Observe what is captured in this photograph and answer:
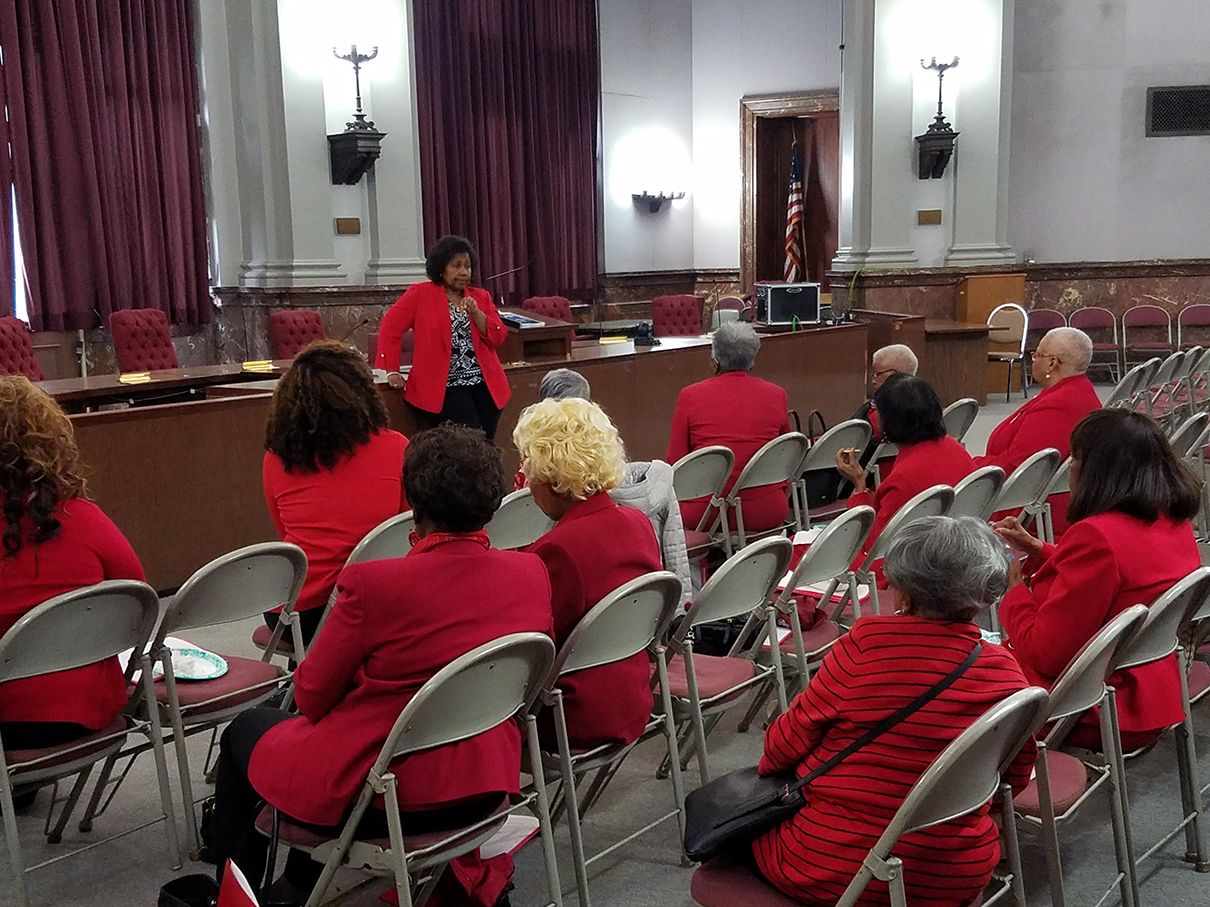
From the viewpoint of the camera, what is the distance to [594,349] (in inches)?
283

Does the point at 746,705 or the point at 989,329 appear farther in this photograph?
the point at 989,329

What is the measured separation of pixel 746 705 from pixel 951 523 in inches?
75.9

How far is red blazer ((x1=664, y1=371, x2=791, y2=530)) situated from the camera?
4734mm

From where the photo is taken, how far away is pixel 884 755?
1.93m

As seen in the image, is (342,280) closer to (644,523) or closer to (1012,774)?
(644,523)

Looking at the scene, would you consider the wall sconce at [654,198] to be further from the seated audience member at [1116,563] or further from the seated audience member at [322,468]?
the seated audience member at [1116,563]

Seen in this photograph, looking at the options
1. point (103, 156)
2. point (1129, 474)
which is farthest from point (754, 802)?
point (103, 156)

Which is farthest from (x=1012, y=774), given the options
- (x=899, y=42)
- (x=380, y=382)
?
(x=899, y=42)

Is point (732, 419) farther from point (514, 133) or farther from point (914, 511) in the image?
point (514, 133)

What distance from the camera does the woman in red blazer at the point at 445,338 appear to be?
18.1 feet

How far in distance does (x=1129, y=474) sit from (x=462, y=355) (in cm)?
354

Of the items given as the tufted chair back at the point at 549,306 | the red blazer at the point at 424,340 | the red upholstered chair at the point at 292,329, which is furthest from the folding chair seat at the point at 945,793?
the tufted chair back at the point at 549,306

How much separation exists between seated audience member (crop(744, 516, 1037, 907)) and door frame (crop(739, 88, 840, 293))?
1131cm

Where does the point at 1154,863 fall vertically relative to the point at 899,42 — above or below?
below
